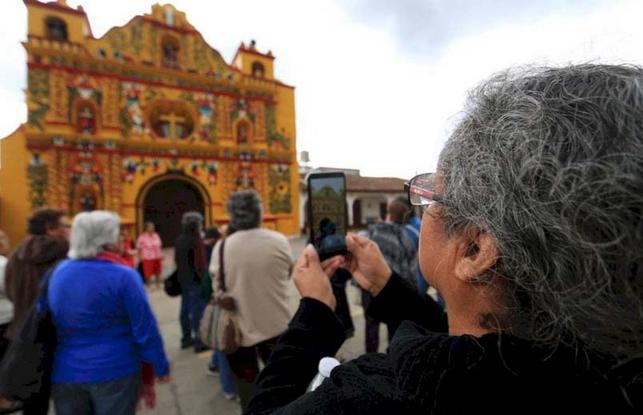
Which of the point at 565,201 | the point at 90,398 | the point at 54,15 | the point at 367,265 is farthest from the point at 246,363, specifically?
the point at 54,15

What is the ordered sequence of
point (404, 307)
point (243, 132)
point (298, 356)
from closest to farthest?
point (298, 356) → point (404, 307) → point (243, 132)

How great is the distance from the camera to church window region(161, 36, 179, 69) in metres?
12.6

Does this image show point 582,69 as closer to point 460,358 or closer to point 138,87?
point 460,358

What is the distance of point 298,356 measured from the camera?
808mm

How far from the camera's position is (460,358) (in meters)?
0.45

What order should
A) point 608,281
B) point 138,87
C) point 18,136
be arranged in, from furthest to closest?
point 138,87 < point 18,136 < point 608,281

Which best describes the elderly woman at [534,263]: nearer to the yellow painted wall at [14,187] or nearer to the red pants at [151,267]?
the red pants at [151,267]

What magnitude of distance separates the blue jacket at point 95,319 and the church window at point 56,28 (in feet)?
43.9

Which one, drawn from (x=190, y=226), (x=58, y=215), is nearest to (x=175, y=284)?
(x=190, y=226)

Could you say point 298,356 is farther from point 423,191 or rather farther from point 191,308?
point 191,308

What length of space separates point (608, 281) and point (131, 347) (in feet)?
6.21

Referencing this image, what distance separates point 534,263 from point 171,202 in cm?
1460

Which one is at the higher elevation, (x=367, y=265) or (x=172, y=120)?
(x=172, y=120)

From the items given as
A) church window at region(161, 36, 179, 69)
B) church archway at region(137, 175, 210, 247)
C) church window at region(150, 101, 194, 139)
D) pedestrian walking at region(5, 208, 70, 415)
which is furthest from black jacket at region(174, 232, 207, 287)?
church window at region(161, 36, 179, 69)
